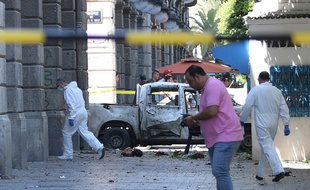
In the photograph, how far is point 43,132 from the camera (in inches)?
763

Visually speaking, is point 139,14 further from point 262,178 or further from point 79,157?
point 262,178

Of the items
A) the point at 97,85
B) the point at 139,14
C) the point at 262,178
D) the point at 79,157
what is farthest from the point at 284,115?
the point at 139,14

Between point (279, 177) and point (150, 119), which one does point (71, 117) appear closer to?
point (150, 119)

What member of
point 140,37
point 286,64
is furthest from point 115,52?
point 140,37

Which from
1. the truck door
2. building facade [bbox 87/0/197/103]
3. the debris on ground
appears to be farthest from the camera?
building facade [bbox 87/0/197/103]

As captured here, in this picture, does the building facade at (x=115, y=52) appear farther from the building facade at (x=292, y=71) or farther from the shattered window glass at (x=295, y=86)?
the shattered window glass at (x=295, y=86)

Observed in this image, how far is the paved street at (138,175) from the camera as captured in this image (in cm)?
1455

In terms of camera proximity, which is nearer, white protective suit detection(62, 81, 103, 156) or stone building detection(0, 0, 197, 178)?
stone building detection(0, 0, 197, 178)

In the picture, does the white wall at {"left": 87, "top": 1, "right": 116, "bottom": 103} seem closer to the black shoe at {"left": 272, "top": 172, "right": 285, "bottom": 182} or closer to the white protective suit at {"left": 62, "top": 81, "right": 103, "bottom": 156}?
the white protective suit at {"left": 62, "top": 81, "right": 103, "bottom": 156}

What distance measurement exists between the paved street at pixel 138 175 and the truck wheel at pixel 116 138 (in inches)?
72.7

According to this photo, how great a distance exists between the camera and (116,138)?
23.4 meters

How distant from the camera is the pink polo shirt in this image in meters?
10.2

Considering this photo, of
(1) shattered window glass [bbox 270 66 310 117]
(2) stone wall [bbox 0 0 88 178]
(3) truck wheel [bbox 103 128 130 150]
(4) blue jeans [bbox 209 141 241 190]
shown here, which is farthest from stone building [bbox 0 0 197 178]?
(4) blue jeans [bbox 209 141 241 190]

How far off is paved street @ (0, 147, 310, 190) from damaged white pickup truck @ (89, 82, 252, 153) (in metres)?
1.75
